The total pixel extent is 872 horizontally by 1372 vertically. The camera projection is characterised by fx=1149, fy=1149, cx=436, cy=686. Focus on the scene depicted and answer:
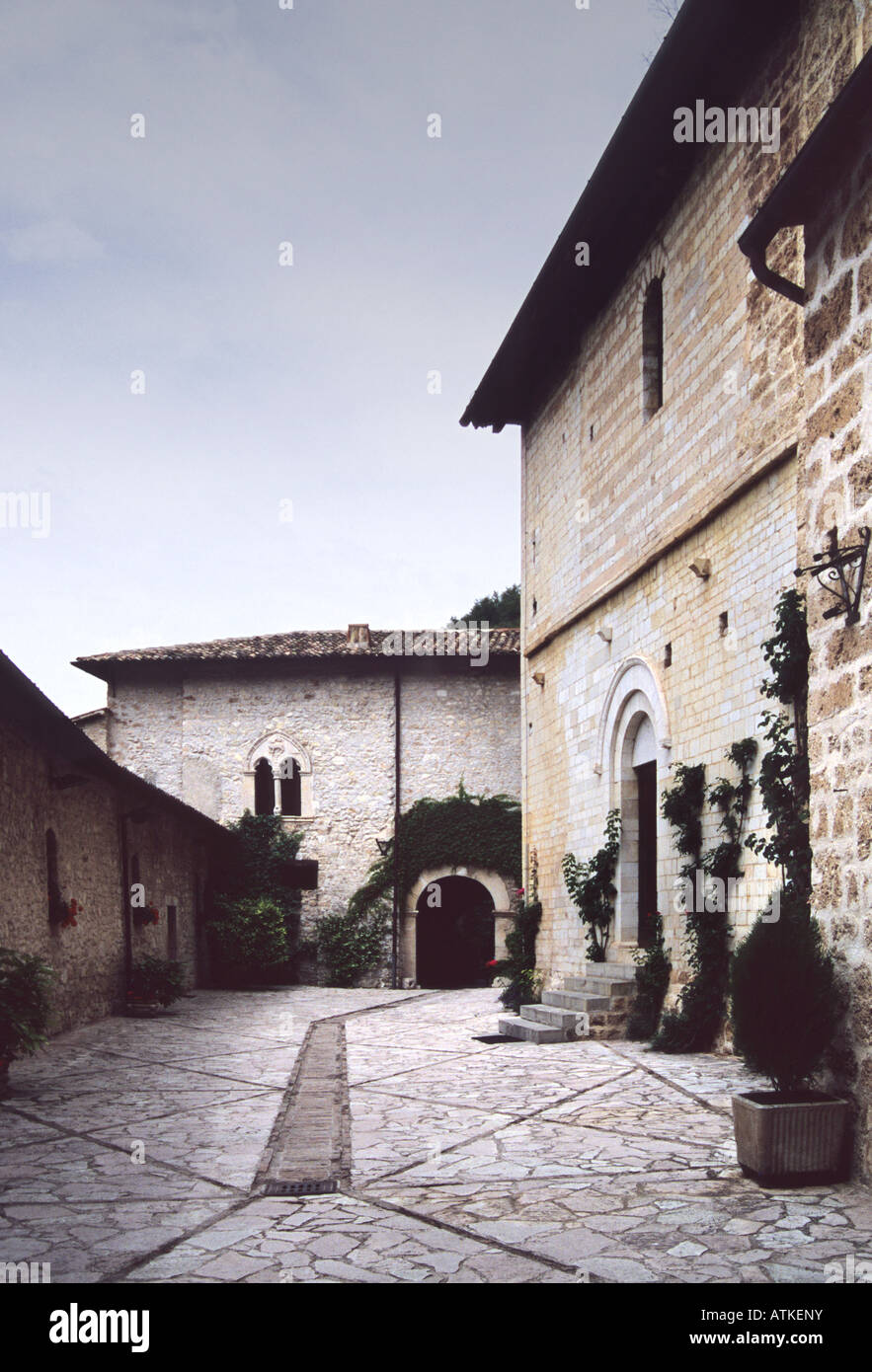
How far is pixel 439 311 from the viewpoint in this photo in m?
17.7

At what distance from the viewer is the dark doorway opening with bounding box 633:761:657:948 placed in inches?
476

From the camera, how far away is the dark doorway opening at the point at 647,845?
12078 millimetres

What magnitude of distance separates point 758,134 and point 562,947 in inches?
356

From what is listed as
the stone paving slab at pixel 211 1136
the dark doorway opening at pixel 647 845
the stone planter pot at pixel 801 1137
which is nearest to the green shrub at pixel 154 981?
the dark doorway opening at pixel 647 845

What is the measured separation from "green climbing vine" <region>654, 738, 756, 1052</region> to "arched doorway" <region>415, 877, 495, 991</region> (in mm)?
14988

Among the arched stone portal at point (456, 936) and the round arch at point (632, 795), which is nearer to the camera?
the round arch at point (632, 795)

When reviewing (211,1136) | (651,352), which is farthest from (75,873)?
(651,352)

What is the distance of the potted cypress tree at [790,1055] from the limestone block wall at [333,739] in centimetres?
1701

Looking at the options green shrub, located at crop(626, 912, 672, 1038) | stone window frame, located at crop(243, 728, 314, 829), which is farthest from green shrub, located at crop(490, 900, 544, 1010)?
stone window frame, located at crop(243, 728, 314, 829)

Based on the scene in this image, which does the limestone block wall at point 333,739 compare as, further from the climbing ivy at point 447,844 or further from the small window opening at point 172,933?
the small window opening at point 172,933

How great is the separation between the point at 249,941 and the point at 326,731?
4.36m

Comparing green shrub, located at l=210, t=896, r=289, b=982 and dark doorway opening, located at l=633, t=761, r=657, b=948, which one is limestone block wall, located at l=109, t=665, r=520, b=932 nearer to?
green shrub, located at l=210, t=896, r=289, b=982

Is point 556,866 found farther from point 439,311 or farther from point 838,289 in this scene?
point 838,289

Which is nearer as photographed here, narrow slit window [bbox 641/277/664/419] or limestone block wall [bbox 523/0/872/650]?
limestone block wall [bbox 523/0/872/650]
